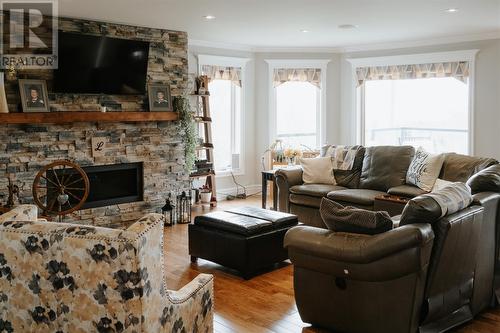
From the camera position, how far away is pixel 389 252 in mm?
3061

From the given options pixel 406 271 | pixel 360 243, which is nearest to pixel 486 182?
pixel 406 271

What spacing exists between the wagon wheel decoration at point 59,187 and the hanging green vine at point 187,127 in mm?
1584

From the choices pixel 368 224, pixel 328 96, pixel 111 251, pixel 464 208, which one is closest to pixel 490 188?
pixel 464 208

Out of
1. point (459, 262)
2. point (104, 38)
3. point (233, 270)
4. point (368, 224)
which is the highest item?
point (104, 38)

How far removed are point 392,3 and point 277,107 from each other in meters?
3.90

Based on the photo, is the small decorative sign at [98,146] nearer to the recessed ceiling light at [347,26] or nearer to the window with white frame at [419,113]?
the recessed ceiling light at [347,26]

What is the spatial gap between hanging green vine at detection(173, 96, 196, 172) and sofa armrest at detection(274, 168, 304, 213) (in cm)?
127

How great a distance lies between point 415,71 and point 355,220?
5.58m

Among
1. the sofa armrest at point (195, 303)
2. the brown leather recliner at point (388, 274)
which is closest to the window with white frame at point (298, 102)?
the brown leather recliner at point (388, 274)

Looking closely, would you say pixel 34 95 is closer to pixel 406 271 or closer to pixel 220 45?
pixel 220 45

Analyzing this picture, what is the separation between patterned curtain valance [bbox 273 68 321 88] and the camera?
901cm

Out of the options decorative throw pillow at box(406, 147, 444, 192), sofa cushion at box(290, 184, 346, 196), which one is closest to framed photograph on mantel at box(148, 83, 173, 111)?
sofa cushion at box(290, 184, 346, 196)

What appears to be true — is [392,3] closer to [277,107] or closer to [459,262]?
[459,262]

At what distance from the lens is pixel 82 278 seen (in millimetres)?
2289
